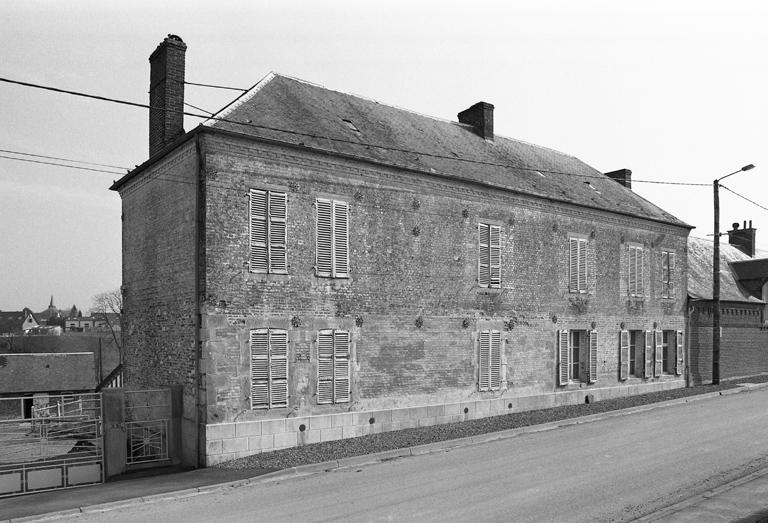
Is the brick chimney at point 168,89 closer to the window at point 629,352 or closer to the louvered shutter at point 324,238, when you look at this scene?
the louvered shutter at point 324,238

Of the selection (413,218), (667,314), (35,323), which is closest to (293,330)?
(413,218)

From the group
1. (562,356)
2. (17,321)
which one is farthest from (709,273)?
(17,321)

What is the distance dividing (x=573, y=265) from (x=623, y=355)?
4.62 metres

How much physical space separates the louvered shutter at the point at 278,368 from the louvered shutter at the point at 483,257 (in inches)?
274

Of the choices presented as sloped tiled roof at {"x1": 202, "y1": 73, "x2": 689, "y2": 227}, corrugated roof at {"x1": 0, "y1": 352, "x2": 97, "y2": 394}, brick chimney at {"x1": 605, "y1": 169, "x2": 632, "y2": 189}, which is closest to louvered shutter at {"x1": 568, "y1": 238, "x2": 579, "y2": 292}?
sloped tiled roof at {"x1": 202, "y1": 73, "x2": 689, "y2": 227}

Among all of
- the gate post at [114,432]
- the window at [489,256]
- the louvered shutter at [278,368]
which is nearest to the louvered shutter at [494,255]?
the window at [489,256]

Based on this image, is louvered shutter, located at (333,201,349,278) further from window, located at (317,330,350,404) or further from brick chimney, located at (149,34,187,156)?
Answer: brick chimney, located at (149,34,187,156)

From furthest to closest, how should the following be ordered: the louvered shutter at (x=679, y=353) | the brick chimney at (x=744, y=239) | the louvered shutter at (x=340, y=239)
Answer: the brick chimney at (x=744, y=239) < the louvered shutter at (x=679, y=353) < the louvered shutter at (x=340, y=239)

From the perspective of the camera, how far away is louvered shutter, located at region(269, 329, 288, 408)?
1437cm

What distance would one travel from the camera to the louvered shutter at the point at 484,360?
61.6ft

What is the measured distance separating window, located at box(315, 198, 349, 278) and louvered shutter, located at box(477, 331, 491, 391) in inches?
212

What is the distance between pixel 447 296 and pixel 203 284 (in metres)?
7.37

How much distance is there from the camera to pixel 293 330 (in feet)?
48.6

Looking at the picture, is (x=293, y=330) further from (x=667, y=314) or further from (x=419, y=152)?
(x=667, y=314)
